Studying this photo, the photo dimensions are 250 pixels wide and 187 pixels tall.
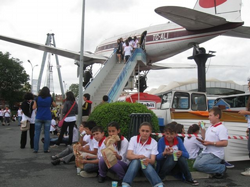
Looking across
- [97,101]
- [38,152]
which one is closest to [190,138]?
[38,152]

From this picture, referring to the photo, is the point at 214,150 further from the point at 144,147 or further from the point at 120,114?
the point at 120,114

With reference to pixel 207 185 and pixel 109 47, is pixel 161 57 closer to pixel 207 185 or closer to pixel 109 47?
pixel 109 47

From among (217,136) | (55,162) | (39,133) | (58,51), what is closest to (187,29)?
(58,51)

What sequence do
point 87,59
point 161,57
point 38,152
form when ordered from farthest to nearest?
point 87,59, point 161,57, point 38,152

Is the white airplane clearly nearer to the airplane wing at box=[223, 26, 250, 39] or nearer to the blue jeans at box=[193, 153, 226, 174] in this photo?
the airplane wing at box=[223, 26, 250, 39]

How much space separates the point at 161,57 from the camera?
65.5 feet

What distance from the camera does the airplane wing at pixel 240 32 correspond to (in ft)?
54.1

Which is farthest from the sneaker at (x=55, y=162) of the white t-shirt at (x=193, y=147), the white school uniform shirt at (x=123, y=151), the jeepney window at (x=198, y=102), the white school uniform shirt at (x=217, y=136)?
the jeepney window at (x=198, y=102)

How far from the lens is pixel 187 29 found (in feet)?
52.4

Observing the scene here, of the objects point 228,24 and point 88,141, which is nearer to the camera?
point 88,141

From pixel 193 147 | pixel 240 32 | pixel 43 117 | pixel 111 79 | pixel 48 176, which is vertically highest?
pixel 240 32

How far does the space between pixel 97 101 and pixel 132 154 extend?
Result: 8273 mm

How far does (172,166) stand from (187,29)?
43.9ft

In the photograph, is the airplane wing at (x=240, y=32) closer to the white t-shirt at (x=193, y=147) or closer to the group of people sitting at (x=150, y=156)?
the white t-shirt at (x=193, y=147)
